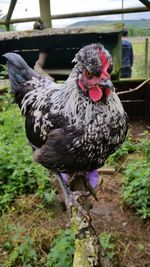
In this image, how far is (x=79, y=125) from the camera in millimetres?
2072

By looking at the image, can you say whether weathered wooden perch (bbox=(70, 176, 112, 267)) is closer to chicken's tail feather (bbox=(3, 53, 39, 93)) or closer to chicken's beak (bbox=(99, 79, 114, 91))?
chicken's beak (bbox=(99, 79, 114, 91))

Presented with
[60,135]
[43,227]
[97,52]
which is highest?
[97,52]

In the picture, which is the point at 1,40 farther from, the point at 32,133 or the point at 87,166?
the point at 87,166

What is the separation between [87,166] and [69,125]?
0.79ft

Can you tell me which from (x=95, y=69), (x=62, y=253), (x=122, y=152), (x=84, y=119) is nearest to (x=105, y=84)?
(x=95, y=69)

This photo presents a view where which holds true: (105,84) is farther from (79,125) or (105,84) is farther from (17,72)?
(17,72)

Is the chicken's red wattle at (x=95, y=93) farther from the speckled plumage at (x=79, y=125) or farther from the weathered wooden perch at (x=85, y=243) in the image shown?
the weathered wooden perch at (x=85, y=243)

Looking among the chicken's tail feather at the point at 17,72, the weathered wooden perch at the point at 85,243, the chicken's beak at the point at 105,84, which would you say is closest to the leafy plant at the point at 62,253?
the weathered wooden perch at the point at 85,243

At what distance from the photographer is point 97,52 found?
1909mm

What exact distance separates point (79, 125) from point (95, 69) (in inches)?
12.3

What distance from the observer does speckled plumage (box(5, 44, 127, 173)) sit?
2.04 meters

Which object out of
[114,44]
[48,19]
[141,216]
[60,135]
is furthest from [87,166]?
[48,19]

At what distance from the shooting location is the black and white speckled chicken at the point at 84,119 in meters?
1.94

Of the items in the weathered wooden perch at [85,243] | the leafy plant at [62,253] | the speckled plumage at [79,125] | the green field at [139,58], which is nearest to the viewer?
the speckled plumage at [79,125]
